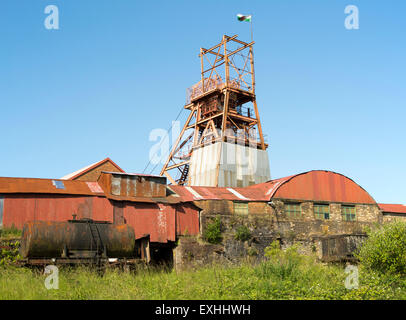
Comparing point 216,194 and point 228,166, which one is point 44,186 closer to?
point 216,194

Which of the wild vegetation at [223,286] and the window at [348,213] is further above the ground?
the window at [348,213]

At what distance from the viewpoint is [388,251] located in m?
19.4

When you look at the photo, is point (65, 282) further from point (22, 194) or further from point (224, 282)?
point (22, 194)

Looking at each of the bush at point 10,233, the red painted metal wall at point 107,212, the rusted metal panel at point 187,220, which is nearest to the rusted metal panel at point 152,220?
the red painted metal wall at point 107,212

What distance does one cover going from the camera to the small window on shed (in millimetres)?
27359

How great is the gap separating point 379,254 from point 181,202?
1137 cm

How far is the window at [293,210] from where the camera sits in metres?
28.8

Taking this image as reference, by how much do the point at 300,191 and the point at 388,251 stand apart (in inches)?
418

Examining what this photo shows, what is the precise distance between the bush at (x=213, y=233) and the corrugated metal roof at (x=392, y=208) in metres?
15.1

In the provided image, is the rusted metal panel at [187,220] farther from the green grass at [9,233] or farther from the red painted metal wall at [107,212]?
the green grass at [9,233]

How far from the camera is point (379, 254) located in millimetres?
19609

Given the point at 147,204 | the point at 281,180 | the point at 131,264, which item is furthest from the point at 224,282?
the point at 281,180
